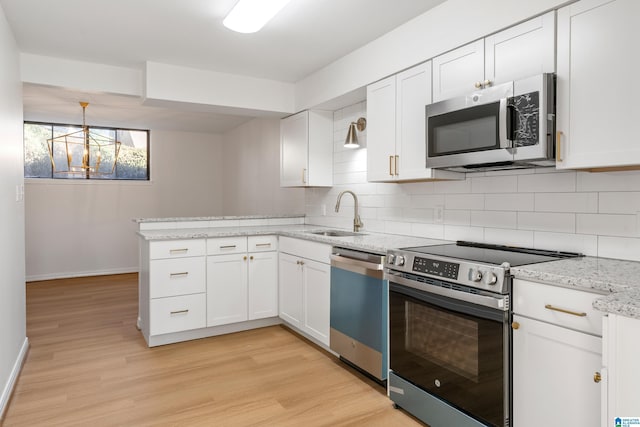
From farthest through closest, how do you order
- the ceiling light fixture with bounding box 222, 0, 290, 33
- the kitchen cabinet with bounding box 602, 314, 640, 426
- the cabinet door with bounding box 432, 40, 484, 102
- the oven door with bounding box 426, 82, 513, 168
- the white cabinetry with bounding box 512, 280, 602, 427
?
the ceiling light fixture with bounding box 222, 0, 290, 33
the cabinet door with bounding box 432, 40, 484, 102
the oven door with bounding box 426, 82, 513, 168
the white cabinetry with bounding box 512, 280, 602, 427
the kitchen cabinet with bounding box 602, 314, 640, 426

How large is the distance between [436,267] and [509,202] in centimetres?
73

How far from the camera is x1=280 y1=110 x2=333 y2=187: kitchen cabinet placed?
404cm

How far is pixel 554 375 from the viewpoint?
1634 mm

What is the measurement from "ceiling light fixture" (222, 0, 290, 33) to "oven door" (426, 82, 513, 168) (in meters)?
1.08

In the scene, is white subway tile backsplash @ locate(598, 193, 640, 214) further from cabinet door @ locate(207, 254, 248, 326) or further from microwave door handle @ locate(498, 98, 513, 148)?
cabinet door @ locate(207, 254, 248, 326)

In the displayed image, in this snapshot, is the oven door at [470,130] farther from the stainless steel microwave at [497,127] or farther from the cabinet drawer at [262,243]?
the cabinet drawer at [262,243]

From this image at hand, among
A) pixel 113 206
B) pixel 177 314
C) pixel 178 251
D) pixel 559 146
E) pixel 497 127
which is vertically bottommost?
pixel 177 314

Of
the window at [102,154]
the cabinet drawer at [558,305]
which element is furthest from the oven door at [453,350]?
the window at [102,154]

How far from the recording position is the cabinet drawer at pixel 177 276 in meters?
3.38

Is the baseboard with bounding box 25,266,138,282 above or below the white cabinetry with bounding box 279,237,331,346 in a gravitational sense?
below

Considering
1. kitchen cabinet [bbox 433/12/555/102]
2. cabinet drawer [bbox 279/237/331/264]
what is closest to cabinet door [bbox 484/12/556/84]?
kitchen cabinet [bbox 433/12/555/102]

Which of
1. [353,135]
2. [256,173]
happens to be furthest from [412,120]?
[256,173]

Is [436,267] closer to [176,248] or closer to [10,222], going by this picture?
[176,248]

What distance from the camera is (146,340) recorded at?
351 cm
